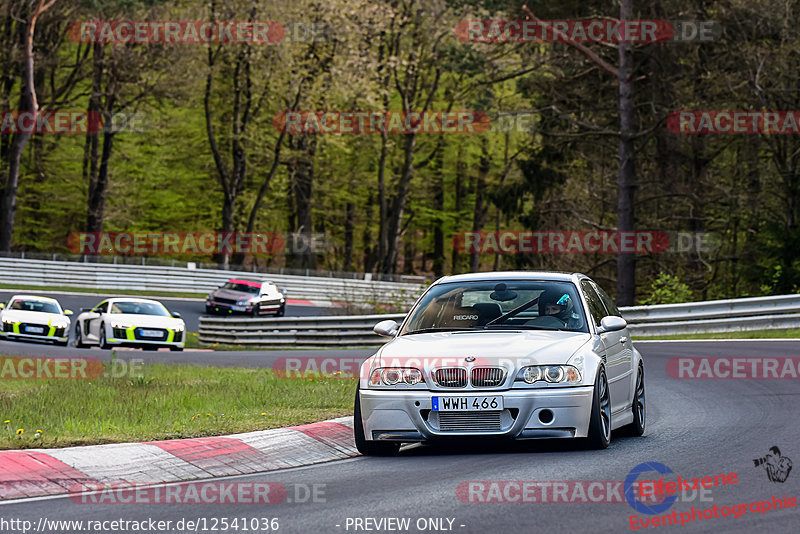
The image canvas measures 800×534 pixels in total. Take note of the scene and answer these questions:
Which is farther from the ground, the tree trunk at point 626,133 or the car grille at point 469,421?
the tree trunk at point 626,133

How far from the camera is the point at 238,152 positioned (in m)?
60.1

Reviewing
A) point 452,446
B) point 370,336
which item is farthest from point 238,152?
point 452,446

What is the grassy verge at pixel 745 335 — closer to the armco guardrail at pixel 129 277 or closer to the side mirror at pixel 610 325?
the side mirror at pixel 610 325

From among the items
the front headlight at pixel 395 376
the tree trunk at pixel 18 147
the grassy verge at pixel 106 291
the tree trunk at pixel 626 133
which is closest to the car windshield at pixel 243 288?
the grassy verge at pixel 106 291

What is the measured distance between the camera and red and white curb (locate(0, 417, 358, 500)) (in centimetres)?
798

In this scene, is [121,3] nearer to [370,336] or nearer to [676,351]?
[370,336]

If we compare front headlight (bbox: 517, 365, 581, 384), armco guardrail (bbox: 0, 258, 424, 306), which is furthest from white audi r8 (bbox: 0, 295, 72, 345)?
front headlight (bbox: 517, 365, 581, 384)

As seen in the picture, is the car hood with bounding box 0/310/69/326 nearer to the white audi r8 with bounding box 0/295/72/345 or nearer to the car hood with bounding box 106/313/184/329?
the white audi r8 with bounding box 0/295/72/345

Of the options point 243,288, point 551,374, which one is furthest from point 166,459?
point 243,288

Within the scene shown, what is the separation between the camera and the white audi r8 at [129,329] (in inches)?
1115

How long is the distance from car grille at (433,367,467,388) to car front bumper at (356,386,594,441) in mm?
81

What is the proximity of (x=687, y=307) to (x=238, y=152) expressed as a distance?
3783 centimetres

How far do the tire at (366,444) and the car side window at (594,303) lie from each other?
7.22 ft

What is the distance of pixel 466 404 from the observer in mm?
9000
